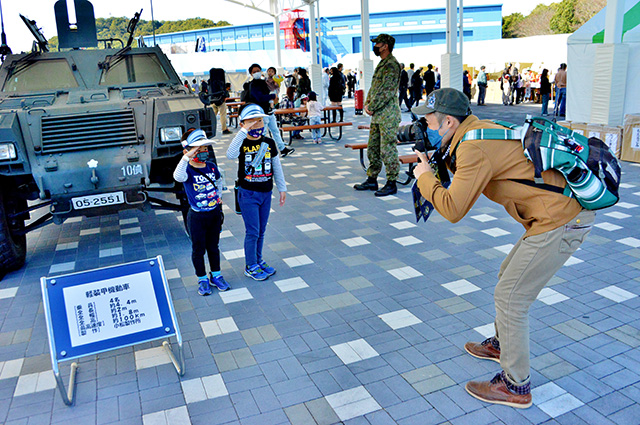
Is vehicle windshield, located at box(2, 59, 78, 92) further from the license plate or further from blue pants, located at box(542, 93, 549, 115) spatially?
blue pants, located at box(542, 93, 549, 115)

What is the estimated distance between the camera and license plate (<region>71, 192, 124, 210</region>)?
5.62 meters

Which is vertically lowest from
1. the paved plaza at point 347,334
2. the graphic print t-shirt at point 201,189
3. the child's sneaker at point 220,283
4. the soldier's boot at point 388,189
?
the paved plaza at point 347,334

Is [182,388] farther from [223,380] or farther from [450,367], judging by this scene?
[450,367]

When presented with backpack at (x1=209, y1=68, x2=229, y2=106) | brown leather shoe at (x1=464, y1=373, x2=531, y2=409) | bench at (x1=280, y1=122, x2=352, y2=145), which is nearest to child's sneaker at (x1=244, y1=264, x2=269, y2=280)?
backpack at (x1=209, y1=68, x2=229, y2=106)

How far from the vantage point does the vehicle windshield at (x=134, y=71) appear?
7.32 metres

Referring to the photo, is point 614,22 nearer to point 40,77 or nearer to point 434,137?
point 434,137

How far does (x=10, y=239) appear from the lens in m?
5.68

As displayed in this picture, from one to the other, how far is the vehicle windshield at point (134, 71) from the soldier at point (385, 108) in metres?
3.05

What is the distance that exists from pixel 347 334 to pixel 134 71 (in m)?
5.18

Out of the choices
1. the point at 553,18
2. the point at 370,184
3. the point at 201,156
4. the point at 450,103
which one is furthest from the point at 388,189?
the point at 553,18

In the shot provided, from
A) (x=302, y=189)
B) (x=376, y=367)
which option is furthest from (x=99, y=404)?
(x=302, y=189)

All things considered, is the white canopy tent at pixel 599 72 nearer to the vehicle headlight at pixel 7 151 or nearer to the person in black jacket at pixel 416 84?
the person in black jacket at pixel 416 84

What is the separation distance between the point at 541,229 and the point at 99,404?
293 cm

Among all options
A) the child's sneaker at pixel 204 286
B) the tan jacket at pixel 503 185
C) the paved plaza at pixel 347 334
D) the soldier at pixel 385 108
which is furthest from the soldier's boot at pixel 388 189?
the tan jacket at pixel 503 185
